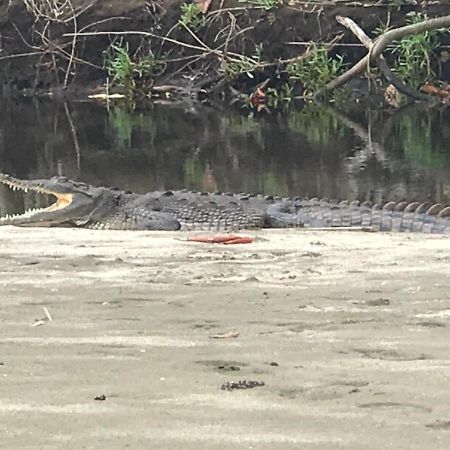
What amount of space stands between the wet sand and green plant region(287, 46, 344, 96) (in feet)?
47.7

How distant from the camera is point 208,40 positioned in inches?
823

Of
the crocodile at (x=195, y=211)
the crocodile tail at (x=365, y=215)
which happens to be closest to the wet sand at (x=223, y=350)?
the crocodile tail at (x=365, y=215)

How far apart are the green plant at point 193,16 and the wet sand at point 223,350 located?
53.4 ft

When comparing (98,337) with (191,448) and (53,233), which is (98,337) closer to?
(191,448)

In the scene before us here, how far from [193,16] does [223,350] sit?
59.5 ft

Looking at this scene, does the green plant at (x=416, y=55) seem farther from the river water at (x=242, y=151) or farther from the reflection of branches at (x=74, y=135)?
the reflection of branches at (x=74, y=135)

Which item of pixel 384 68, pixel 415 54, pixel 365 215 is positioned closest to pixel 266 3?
pixel 415 54

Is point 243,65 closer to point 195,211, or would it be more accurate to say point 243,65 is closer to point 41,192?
point 41,192

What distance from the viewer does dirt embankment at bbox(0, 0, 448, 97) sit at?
19.8 m

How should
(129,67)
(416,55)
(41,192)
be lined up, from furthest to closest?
(129,67) < (416,55) < (41,192)

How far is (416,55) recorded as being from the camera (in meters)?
18.5

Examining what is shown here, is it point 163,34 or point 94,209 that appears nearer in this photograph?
point 94,209

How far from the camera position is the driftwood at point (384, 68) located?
1572 centimetres

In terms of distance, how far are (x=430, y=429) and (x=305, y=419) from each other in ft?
0.77
